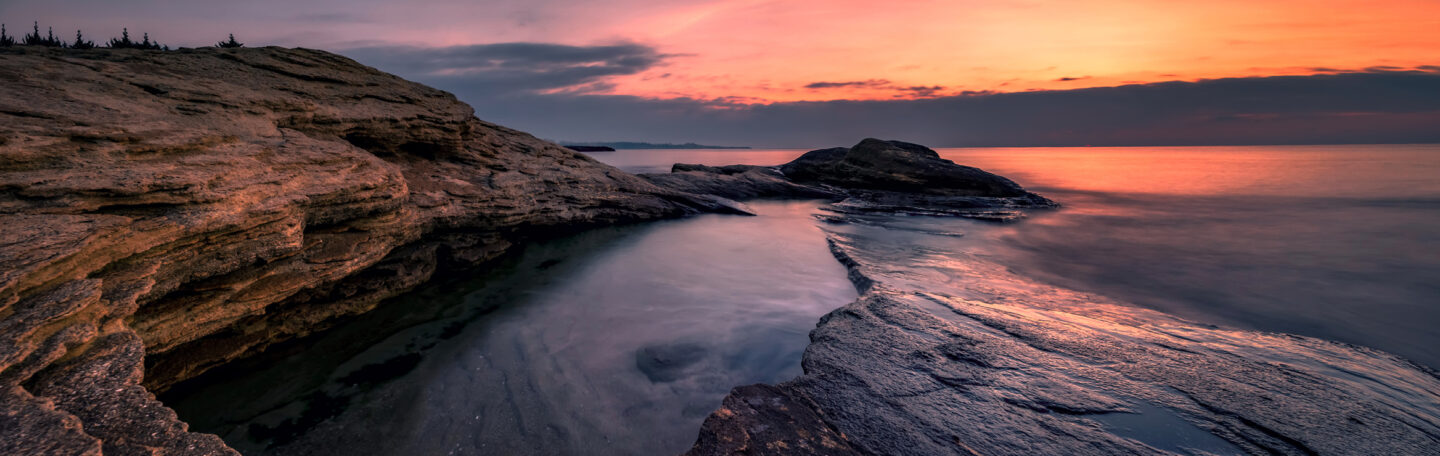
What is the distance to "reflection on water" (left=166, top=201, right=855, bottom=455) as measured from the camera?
405 centimetres

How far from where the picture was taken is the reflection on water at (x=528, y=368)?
13.3ft

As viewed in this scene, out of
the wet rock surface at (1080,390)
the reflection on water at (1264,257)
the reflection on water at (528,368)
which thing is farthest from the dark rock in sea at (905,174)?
the wet rock surface at (1080,390)

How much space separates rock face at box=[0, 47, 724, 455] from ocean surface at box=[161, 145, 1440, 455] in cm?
70

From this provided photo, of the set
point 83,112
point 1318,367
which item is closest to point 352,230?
point 83,112

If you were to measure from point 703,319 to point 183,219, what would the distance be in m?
5.37

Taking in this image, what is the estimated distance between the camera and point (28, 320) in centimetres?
273

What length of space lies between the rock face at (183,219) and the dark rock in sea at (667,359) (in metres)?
3.35

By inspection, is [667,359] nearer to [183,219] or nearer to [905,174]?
[183,219]

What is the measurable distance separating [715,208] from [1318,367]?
46.6 feet

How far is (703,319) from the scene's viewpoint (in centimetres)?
691

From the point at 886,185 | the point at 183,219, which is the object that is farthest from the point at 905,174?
the point at 183,219

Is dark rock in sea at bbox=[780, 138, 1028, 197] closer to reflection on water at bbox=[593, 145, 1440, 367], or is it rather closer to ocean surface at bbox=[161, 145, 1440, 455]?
reflection on water at bbox=[593, 145, 1440, 367]

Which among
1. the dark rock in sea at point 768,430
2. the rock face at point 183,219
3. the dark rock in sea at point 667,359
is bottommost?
the dark rock in sea at point 667,359

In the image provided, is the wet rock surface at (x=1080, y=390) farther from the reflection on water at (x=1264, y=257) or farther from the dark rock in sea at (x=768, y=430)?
the reflection on water at (x=1264, y=257)
